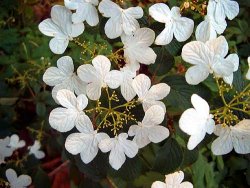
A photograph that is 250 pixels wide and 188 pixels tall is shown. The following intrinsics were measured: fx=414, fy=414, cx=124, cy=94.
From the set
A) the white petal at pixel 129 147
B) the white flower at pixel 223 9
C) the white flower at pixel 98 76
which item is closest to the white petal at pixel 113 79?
the white flower at pixel 98 76

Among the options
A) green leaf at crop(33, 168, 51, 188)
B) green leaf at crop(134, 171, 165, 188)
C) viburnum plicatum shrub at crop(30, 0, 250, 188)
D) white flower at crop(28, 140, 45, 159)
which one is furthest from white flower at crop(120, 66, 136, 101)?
white flower at crop(28, 140, 45, 159)

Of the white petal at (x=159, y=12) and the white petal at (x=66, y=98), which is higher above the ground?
the white petal at (x=159, y=12)

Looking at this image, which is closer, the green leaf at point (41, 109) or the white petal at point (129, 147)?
the white petal at point (129, 147)

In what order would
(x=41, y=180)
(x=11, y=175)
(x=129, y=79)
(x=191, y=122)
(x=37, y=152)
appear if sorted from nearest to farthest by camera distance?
(x=191, y=122) < (x=129, y=79) < (x=11, y=175) < (x=41, y=180) < (x=37, y=152)

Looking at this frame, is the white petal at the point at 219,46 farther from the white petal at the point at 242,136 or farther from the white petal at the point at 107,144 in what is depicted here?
the white petal at the point at 107,144

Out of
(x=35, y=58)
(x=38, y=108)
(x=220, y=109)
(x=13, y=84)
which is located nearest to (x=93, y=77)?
(x=220, y=109)

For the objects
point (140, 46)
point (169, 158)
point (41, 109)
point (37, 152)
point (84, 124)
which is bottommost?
point (37, 152)

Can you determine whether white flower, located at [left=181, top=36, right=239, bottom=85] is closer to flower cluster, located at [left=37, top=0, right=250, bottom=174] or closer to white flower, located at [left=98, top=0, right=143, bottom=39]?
flower cluster, located at [left=37, top=0, right=250, bottom=174]

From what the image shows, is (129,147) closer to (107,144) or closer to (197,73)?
(107,144)

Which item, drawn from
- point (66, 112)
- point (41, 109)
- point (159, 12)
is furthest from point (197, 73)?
point (41, 109)
